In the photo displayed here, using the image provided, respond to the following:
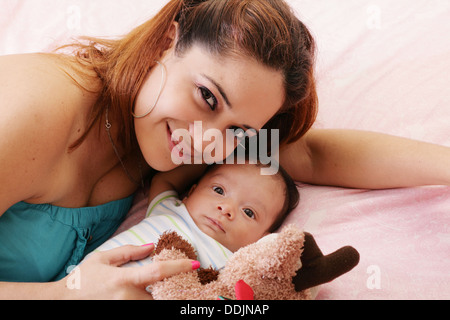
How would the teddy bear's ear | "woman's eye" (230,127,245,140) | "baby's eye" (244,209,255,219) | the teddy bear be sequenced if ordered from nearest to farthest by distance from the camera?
the teddy bear < the teddy bear's ear < "woman's eye" (230,127,245,140) < "baby's eye" (244,209,255,219)

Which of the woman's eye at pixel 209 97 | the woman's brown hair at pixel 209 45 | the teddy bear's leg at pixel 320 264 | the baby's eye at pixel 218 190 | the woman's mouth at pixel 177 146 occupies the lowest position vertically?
the baby's eye at pixel 218 190

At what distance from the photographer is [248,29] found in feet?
3.42

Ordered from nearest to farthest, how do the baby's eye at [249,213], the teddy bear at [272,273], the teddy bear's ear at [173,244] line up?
the teddy bear at [272,273] < the teddy bear's ear at [173,244] < the baby's eye at [249,213]

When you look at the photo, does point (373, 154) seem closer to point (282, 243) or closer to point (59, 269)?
point (282, 243)

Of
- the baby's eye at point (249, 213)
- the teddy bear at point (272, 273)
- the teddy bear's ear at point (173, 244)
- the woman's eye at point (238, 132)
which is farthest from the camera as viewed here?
the baby's eye at point (249, 213)

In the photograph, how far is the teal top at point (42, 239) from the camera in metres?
1.08

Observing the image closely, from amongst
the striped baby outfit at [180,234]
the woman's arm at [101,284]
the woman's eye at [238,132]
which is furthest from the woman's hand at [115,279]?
the woman's eye at [238,132]

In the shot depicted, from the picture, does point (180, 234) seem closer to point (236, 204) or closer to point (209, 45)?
point (236, 204)

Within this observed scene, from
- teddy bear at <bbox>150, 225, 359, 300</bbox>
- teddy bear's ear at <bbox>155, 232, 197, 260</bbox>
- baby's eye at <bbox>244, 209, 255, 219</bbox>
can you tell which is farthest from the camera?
baby's eye at <bbox>244, 209, 255, 219</bbox>

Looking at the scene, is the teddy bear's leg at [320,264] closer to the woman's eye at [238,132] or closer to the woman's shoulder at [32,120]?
the woman's eye at [238,132]

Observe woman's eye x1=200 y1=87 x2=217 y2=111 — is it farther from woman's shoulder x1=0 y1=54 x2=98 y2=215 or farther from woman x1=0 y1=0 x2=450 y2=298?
woman's shoulder x1=0 y1=54 x2=98 y2=215

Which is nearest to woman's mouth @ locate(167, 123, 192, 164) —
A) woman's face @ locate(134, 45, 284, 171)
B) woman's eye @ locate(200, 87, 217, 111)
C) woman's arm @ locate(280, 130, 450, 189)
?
woman's face @ locate(134, 45, 284, 171)

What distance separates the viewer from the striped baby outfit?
112 cm

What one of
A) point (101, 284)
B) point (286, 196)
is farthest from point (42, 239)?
point (286, 196)
